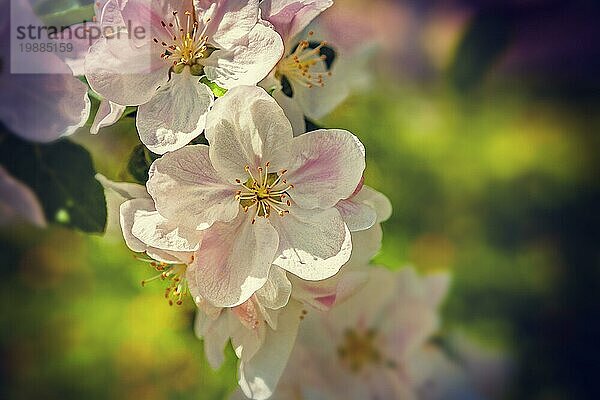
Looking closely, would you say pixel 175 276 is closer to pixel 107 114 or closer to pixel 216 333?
pixel 216 333

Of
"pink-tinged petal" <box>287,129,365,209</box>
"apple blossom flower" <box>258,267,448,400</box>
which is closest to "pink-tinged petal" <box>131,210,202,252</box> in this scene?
"pink-tinged petal" <box>287,129,365,209</box>

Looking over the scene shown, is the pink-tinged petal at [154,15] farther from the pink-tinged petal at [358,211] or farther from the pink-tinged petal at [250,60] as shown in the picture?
the pink-tinged petal at [358,211]

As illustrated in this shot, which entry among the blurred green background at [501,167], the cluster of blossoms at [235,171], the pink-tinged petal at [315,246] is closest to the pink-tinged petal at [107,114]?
the cluster of blossoms at [235,171]

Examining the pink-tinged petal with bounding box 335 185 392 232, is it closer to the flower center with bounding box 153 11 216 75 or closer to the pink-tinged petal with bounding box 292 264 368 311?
the pink-tinged petal with bounding box 292 264 368 311

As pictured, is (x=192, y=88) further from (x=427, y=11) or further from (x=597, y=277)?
(x=597, y=277)

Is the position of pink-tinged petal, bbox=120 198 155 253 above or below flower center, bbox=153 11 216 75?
below

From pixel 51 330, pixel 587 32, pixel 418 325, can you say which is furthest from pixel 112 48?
pixel 587 32
